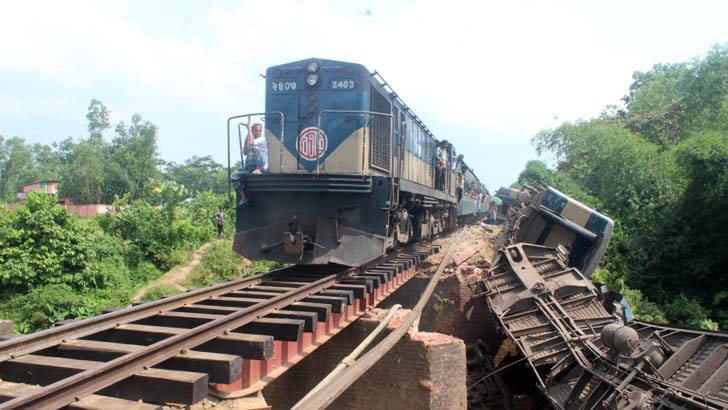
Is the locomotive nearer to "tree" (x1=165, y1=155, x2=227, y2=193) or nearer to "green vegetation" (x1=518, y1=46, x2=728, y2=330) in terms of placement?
"green vegetation" (x1=518, y1=46, x2=728, y2=330)

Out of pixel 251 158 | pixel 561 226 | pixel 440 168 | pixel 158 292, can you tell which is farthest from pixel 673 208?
pixel 158 292

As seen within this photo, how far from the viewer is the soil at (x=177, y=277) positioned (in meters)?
14.1

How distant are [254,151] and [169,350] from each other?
442 centimetres

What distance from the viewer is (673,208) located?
16.9 m

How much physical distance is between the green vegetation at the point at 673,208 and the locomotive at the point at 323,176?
36.4 ft

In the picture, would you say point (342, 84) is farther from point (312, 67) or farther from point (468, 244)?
point (468, 244)

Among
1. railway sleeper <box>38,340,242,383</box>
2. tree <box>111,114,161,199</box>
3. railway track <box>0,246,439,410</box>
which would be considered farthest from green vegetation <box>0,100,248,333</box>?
tree <box>111,114,161,199</box>

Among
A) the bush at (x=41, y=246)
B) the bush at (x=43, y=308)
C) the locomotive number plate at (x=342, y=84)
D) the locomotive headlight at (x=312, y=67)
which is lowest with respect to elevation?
the bush at (x=43, y=308)

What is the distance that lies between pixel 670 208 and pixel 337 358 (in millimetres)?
16723

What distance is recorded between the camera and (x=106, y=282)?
14.3 metres

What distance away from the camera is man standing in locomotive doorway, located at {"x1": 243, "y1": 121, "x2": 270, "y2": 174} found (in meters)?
6.91

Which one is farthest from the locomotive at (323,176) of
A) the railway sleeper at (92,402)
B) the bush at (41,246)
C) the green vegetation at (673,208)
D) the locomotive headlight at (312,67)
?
the green vegetation at (673,208)

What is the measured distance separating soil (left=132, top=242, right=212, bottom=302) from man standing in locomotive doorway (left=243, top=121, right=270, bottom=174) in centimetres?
858

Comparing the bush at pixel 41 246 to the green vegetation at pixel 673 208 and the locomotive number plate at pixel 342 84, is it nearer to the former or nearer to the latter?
the locomotive number plate at pixel 342 84
